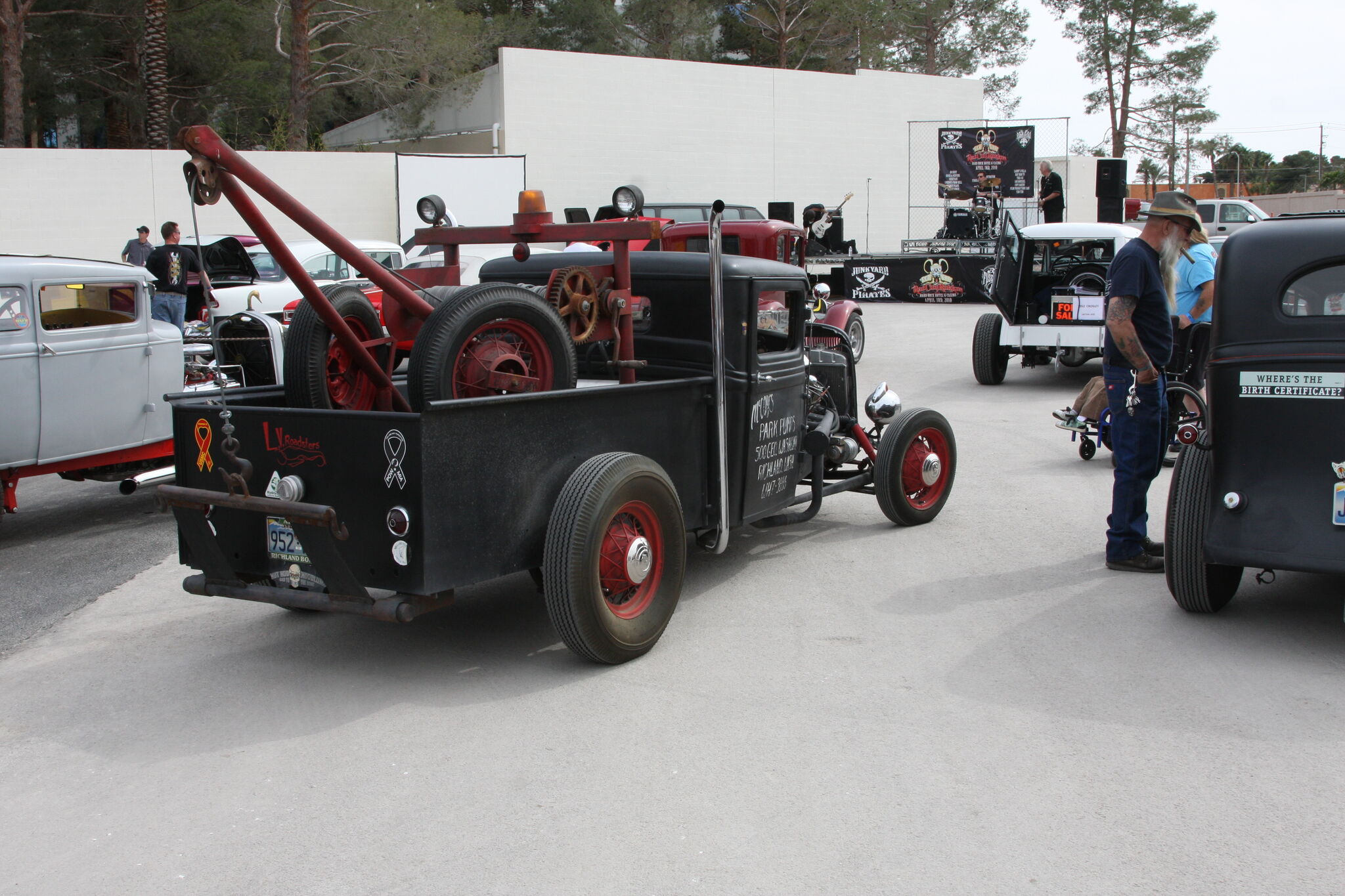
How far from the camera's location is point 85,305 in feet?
27.3

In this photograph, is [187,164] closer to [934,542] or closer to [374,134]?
[934,542]

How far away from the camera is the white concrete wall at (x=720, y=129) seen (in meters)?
30.2

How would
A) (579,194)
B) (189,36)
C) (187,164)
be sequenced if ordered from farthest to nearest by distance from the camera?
(579,194)
(189,36)
(187,164)

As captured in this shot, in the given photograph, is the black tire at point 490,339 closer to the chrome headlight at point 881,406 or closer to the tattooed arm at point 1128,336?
the tattooed arm at point 1128,336

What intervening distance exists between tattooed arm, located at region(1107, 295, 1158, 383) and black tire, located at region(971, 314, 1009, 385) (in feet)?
26.7

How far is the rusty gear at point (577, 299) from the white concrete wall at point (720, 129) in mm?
24995

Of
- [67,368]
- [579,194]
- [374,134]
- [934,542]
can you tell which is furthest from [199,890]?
[374,134]

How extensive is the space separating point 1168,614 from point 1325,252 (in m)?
1.81

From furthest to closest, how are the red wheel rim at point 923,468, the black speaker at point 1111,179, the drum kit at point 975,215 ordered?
1. the drum kit at point 975,215
2. the black speaker at point 1111,179
3. the red wheel rim at point 923,468

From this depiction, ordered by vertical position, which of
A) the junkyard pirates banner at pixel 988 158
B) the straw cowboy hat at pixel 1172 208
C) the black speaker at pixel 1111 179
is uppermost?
the junkyard pirates banner at pixel 988 158

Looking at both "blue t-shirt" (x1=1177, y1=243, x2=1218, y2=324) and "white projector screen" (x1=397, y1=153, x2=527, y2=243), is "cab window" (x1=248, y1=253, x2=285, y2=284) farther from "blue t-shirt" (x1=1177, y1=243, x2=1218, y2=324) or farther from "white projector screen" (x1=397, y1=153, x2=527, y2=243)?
"blue t-shirt" (x1=1177, y1=243, x2=1218, y2=324)

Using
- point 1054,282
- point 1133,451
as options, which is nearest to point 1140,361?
point 1133,451

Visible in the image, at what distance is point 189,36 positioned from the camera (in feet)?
95.1

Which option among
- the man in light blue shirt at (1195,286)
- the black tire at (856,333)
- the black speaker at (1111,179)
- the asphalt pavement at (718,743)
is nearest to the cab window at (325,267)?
the black tire at (856,333)
